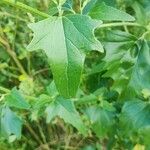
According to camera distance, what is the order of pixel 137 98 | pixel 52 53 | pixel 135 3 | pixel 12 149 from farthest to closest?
pixel 12 149, pixel 137 98, pixel 135 3, pixel 52 53

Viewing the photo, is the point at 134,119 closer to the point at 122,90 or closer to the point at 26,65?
the point at 122,90

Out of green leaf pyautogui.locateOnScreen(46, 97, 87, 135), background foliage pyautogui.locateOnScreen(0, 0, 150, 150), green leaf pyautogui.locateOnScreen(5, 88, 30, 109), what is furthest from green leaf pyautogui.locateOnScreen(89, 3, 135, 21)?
green leaf pyautogui.locateOnScreen(46, 97, 87, 135)

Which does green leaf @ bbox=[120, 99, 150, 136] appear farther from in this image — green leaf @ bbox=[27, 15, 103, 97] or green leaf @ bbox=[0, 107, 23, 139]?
green leaf @ bbox=[27, 15, 103, 97]

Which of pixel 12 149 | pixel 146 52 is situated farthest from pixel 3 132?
pixel 12 149

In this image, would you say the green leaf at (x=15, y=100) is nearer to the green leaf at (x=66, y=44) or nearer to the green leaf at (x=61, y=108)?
the green leaf at (x=61, y=108)

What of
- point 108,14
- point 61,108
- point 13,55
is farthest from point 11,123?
point 13,55

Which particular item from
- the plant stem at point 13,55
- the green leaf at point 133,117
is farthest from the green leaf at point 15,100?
the plant stem at point 13,55
